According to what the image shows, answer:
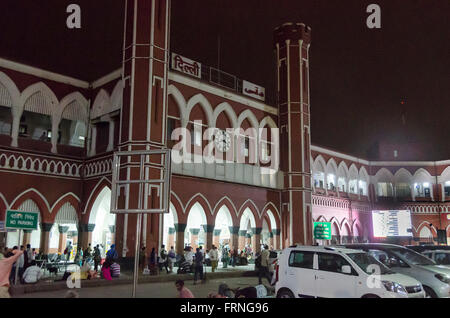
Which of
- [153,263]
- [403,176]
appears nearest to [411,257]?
[153,263]

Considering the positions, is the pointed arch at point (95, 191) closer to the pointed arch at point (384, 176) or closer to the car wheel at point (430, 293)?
the car wheel at point (430, 293)

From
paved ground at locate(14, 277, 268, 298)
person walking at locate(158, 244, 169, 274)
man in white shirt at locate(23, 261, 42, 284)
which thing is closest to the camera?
paved ground at locate(14, 277, 268, 298)

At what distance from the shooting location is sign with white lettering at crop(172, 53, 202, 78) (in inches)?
894

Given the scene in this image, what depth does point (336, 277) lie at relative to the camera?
31.4ft

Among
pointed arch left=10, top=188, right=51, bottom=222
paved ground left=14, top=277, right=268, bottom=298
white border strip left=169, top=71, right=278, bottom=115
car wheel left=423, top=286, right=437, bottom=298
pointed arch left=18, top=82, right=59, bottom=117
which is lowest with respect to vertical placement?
paved ground left=14, top=277, right=268, bottom=298

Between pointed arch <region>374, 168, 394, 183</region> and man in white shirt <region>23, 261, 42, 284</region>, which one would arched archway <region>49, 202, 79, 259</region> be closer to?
man in white shirt <region>23, 261, 42, 284</region>

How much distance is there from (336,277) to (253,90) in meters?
19.3

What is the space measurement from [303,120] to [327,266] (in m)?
19.6

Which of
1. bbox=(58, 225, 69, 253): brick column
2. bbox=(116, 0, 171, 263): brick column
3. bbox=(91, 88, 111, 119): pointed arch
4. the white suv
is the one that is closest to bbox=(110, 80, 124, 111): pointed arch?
bbox=(91, 88, 111, 119): pointed arch

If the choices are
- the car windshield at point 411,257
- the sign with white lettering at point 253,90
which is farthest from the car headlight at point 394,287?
the sign with white lettering at point 253,90

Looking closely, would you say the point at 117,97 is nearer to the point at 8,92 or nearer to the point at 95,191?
the point at 95,191

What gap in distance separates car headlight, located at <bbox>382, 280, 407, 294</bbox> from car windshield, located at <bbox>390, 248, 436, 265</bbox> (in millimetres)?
3699

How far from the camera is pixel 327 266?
9.88 metres

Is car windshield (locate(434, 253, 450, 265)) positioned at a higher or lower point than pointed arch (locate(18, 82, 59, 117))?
lower
